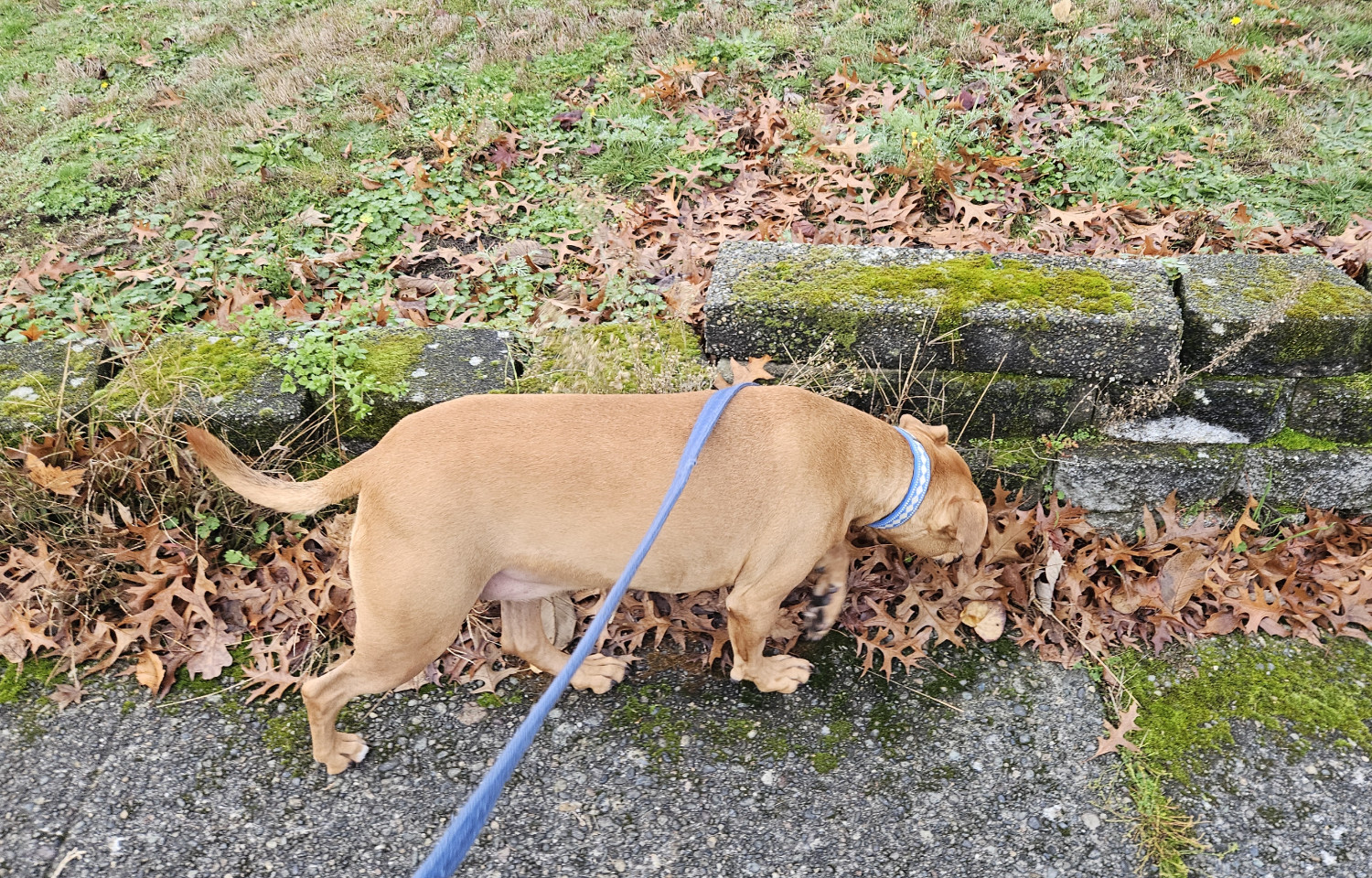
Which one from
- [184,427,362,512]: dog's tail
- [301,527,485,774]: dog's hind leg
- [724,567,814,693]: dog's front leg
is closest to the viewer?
[301,527,485,774]: dog's hind leg

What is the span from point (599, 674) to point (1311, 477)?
10.2 feet

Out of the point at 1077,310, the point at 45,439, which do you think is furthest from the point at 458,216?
the point at 1077,310

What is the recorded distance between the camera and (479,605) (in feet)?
11.8

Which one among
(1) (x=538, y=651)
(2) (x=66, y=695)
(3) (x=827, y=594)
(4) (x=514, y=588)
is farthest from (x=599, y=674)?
(2) (x=66, y=695)

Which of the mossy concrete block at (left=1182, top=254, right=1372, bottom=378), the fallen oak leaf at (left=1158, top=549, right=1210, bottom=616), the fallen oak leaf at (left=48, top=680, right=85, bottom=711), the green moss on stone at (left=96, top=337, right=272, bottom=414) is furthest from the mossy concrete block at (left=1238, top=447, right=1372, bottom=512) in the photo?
the fallen oak leaf at (left=48, top=680, right=85, bottom=711)

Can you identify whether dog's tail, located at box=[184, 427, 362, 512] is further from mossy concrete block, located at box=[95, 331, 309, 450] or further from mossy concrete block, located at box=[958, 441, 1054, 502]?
mossy concrete block, located at box=[958, 441, 1054, 502]

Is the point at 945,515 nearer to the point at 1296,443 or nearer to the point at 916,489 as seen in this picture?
the point at 916,489

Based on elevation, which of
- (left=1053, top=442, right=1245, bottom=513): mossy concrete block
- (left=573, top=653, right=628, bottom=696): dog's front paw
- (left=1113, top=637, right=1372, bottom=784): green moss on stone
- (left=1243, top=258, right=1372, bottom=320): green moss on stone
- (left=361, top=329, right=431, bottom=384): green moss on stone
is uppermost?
(left=361, top=329, right=431, bottom=384): green moss on stone

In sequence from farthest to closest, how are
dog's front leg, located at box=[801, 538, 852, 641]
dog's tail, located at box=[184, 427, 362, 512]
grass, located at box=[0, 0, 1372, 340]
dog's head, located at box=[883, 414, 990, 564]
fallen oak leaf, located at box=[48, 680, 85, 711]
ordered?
grass, located at box=[0, 0, 1372, 340] → dog's front leg, located at box=[801, 538, 852, 641] → fallen oak leaf, located at box=[48, 680, 85, 711] → dog's head, located at box=[883, 414, 990, 564] → dog's tail, located at box=[184, 427, 362, 512]

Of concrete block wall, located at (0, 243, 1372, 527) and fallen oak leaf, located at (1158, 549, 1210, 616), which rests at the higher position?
concrete block wall, located at (0, 243, 1372, 527)

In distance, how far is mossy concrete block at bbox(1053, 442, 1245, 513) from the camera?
3645 mm

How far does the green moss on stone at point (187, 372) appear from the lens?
145 inches

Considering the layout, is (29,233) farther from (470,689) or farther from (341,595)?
(470,689)

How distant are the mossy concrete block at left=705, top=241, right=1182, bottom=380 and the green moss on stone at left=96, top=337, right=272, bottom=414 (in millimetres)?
2057
